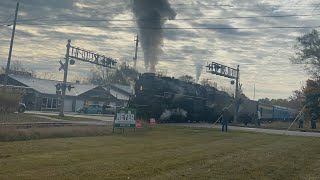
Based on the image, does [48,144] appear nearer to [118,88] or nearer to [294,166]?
[294,166]

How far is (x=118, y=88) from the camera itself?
3342 inches

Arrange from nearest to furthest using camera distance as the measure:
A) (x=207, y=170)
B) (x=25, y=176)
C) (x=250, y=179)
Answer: (x=25, y=176)
(x=250, y=179)
(x=207, y=170)

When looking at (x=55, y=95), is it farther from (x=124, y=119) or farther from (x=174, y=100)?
(x=124, y=119)

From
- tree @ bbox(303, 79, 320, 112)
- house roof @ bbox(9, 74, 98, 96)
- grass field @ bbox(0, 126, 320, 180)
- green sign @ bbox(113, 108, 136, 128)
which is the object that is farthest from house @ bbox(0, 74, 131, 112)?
grass field @ bbox(0, 126, 320, 180)

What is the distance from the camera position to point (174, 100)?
37469mm

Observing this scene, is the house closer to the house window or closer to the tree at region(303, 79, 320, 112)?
the house window

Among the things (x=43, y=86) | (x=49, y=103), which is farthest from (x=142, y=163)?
(x=43, y=86)

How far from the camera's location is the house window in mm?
67000

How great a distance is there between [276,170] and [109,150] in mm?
5913

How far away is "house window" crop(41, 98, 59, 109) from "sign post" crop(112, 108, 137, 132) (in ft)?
148

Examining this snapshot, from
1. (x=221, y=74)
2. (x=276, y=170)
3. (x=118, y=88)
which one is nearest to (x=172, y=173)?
(x=276, y=170)

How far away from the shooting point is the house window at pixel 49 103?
67.0 metres

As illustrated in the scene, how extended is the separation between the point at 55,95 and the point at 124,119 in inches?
1851

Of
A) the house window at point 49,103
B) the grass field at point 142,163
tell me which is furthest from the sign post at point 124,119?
the house window at point 49,103
